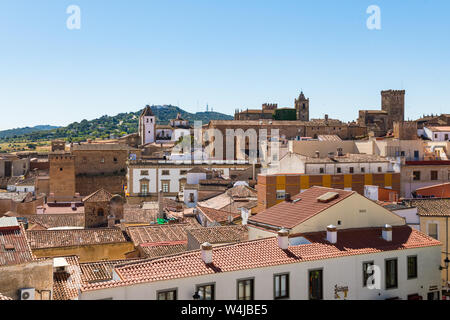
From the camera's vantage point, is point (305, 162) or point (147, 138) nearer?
point (305, 162)

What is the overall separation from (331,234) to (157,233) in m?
9.84

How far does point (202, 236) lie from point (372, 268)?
6396 millimetres

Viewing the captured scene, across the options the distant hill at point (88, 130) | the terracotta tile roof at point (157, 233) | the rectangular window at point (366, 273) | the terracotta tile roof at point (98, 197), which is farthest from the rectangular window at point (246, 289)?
the distant hill at point (88, 130)

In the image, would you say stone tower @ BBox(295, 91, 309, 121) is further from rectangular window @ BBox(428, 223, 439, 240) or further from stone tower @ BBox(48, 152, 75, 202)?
rectangular window @ BBox(428, 223, 439, 240)

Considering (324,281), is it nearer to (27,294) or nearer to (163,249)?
(27,294)

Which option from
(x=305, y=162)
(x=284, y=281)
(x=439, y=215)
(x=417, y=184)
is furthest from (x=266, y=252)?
(x=417, y=184)

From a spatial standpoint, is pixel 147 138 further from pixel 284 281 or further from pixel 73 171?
pixel 284 281

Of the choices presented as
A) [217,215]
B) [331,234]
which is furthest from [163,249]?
[331,234]

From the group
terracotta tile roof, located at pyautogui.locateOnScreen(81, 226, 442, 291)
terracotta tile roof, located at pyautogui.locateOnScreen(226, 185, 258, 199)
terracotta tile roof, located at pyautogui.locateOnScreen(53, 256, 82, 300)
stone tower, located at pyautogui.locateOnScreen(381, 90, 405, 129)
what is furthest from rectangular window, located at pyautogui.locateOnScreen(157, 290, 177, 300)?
stone tower, located at pyautogui.locateOnScreen(381, 90, 405, 129)

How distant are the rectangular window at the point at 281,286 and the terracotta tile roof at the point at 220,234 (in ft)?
17.2

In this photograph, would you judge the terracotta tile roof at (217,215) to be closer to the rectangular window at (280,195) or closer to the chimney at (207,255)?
the rectangular window at (280,195)

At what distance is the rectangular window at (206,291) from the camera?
10375mm

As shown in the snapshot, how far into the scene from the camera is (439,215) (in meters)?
17.3
